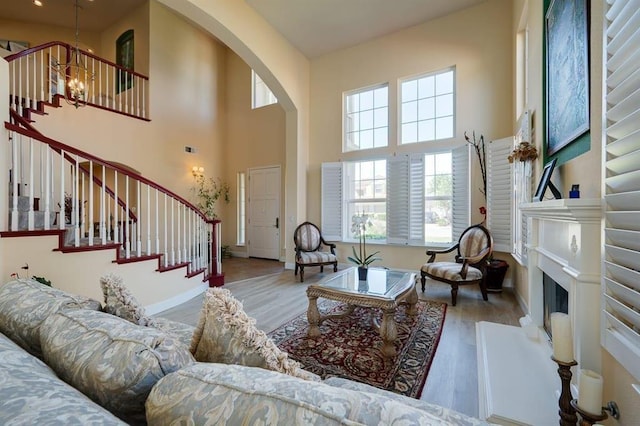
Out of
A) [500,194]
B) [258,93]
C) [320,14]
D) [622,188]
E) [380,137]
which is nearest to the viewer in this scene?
[622,188]

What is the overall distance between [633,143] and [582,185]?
0.76 meters

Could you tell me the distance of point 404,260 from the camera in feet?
16.3

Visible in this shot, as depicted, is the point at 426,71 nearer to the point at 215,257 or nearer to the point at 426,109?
the point at 426,109

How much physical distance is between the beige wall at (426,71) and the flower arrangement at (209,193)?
8.54ft

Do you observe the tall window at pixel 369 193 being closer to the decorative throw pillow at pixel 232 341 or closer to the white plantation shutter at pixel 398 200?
the white plantation shutter at pixel 398 200

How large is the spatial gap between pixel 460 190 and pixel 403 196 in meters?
0.91

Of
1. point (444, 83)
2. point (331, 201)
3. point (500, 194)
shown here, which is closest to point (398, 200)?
point (331, 201)

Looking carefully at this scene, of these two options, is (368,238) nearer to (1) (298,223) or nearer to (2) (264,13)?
(1) (298,223)

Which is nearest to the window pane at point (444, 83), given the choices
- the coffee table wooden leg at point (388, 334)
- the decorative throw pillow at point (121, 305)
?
the coffee table wooden leg at point (388, 334)

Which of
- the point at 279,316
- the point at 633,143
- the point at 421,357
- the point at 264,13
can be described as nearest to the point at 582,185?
the point at 633,143

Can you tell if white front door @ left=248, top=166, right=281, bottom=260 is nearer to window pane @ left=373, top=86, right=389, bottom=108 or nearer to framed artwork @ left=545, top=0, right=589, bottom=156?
window pane @ left=373, top=86, right=389, bottom=108

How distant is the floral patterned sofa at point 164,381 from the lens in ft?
1.63

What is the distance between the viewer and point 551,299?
7.18 feet

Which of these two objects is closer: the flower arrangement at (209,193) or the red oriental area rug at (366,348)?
the red oriental area rug at (366,348)
